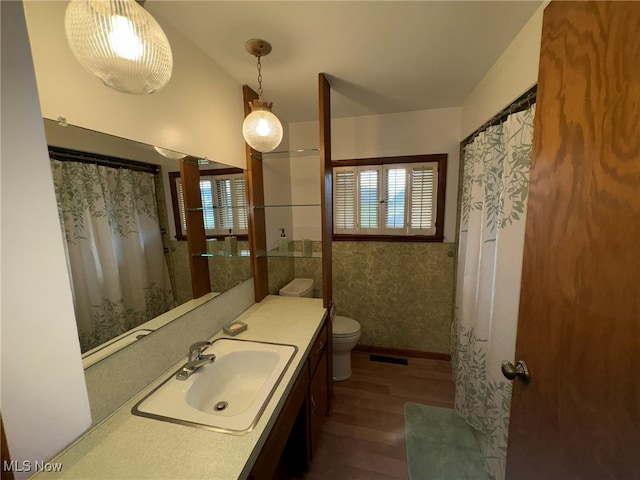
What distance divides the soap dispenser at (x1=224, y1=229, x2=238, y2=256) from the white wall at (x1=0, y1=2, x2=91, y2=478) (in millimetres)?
1080

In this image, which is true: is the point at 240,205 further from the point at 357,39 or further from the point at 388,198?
the point at 388,198

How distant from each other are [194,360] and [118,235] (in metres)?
0.64

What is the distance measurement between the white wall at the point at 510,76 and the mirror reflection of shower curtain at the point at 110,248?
1802 mm

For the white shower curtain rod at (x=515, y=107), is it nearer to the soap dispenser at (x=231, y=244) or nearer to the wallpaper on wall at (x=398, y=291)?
the wallpaper on wall at (x=398, y=291)

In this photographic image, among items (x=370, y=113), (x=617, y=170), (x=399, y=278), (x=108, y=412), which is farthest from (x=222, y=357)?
(x=370, y=113)

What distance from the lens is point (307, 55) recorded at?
54.1 inches

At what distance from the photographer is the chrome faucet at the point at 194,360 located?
1092mm

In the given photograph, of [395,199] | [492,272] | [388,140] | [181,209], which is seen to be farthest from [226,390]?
[388,140]

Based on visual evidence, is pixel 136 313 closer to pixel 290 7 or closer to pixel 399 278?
pixel 290 7

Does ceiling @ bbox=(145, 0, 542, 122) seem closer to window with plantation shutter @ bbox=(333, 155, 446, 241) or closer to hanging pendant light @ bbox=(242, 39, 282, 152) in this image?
hanging pendant light @ bbox=(242, 39, 282, 152)

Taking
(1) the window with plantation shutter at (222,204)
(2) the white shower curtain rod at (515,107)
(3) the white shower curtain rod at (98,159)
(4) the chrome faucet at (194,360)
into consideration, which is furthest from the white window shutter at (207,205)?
(2) the white shower curtain rod at (515,107)

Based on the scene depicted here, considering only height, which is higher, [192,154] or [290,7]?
[290,7]

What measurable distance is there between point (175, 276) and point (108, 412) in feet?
1.80

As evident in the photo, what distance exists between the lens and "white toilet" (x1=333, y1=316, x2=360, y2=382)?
2.13 m
